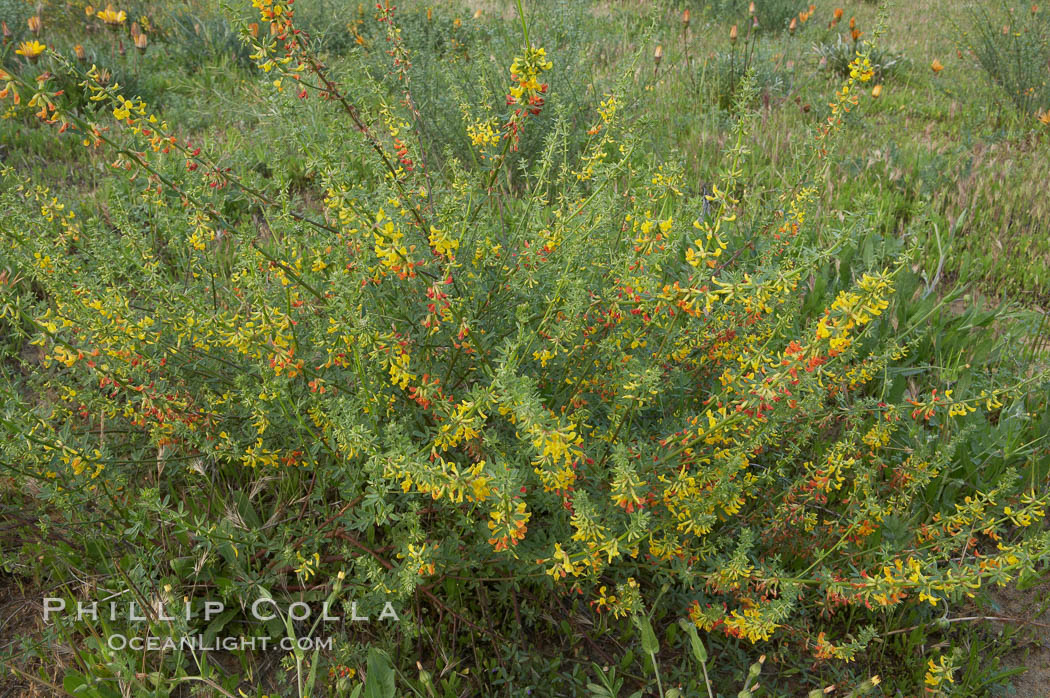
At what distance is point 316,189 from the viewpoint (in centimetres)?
426

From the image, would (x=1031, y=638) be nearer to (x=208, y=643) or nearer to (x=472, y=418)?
(x=472, y=418)

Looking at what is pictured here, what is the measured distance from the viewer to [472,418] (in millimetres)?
1563

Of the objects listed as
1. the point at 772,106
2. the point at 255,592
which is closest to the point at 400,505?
the point at 255,592

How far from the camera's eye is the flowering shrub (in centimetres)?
168

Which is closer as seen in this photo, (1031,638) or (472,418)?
(472,418)

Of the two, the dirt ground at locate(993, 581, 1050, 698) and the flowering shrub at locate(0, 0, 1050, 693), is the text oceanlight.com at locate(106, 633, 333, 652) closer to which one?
the flowering shrub at locate(0, 0, 1050, 693)

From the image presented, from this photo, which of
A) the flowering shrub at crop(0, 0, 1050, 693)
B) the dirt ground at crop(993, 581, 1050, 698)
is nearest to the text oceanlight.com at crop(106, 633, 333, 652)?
the flowering shrub at crop(0, 0, 1050, 693)

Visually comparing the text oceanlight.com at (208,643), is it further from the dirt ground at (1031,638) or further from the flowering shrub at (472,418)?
the dirt ground at (1031,638)

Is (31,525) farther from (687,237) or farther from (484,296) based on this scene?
(687,237)

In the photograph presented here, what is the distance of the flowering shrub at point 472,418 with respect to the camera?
1.68 m

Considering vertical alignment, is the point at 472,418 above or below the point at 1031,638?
above

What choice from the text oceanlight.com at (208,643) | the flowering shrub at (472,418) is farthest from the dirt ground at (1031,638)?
the text oceanlight.com at (208,643)

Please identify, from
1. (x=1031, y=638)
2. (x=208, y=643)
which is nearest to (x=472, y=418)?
(x=208, y=643)

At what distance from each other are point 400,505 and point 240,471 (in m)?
0.63
